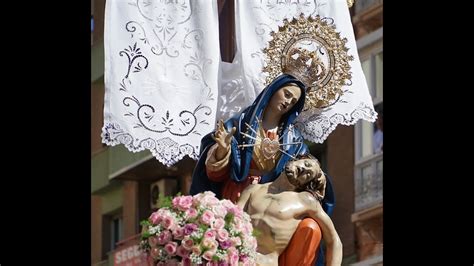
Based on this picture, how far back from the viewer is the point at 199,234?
1185cm

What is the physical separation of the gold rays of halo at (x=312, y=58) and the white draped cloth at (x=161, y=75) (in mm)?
376

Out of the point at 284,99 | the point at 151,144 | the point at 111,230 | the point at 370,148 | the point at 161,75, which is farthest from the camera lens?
the point at 111,230

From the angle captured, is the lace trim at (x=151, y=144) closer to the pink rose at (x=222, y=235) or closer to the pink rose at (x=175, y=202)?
the pink rose at (x=175, y=202)

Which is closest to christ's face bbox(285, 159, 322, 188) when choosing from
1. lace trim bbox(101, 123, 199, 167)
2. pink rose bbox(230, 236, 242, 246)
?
pink rose bbox(230, 236, 242, 246)

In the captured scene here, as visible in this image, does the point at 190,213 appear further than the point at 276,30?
No

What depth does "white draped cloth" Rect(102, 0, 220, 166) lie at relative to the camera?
13.1m

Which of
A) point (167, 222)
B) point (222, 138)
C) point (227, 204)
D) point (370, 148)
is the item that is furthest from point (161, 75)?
point (370, 148)

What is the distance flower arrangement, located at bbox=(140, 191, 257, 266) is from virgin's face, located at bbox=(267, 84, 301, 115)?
1001 mm

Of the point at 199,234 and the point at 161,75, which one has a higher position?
the point at 161,75

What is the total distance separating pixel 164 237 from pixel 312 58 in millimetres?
1718

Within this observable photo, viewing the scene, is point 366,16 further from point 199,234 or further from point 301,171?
point 199,234

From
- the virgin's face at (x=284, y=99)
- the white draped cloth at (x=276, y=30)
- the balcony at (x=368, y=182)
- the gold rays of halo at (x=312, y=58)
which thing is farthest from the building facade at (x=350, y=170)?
the virgin's face at (x=284, y=99)
